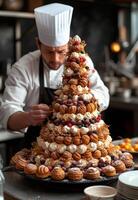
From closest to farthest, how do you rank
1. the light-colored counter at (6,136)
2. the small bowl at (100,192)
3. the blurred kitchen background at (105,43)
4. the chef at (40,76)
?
the small bowl at (100,192)
the chef at (40,76)
the light-colored counter at (6,136)
the blurred kitchen background at (105,43)

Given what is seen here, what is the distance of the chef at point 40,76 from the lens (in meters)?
1.98

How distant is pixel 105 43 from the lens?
4.75 meters

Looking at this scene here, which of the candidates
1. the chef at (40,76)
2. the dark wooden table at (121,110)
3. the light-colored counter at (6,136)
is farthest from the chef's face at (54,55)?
the dark wooden table at (121,110)

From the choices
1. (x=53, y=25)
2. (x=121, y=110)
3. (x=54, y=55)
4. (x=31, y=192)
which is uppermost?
(x=53, y=25)

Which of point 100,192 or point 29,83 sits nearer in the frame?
point 100,192

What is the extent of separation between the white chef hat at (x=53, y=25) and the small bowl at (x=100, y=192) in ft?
2.44

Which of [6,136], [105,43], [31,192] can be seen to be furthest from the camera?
[105,43]

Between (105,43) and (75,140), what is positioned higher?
(75,140)

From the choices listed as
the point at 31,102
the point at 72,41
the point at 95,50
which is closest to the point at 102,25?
the point at 95,50

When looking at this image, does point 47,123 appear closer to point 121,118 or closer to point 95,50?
point 121,118

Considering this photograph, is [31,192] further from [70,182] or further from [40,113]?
[40,113]

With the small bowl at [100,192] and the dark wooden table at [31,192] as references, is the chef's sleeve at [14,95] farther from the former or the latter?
the small bowl at [100,192]

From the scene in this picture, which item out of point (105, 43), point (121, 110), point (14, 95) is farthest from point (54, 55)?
point (105, 43)

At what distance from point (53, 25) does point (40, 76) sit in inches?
11.4
